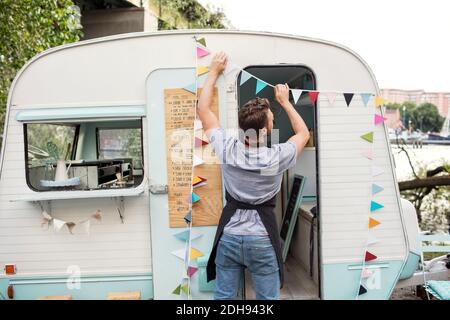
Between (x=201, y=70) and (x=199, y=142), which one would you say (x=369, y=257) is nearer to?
(x=199, y=142)

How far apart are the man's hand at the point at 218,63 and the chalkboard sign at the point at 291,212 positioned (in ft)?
6.13

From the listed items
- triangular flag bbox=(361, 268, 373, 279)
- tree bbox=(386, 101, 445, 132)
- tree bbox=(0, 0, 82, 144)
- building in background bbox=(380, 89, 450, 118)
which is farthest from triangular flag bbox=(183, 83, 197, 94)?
tree bbox=(386, 101, 445, 132)

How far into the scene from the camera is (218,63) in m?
3.11

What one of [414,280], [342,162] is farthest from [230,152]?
[414,280]

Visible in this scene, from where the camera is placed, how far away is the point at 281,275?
277 cm

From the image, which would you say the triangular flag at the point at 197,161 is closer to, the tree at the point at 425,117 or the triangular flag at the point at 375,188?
the triangular flag at the point at 375,188

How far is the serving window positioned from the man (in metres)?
0.99

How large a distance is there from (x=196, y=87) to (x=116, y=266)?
1.59 meters

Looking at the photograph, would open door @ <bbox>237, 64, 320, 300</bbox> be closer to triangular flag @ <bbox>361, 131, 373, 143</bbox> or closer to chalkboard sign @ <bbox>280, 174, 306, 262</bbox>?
chalkboard sign @ <bbox>280, 174, 306, 262</bbox>

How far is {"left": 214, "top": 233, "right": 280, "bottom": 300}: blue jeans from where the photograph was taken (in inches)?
103

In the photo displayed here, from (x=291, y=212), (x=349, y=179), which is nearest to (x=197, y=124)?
(x=349, y=179)

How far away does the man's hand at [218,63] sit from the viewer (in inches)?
122

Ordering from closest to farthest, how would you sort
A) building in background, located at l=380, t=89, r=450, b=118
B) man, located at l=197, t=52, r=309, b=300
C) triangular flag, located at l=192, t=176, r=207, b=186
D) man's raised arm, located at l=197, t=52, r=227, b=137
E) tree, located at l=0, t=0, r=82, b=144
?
1. man, located at l=197, t=52, r=309, b=300
2. man's raised arm, located at l=197, t=52, r=227, b=137
3. triangular flag, located at l=192, t=176, r=207, b=186
4. tree, located at l=0, t=0, r=82, b=144
5. building in background, located at l=380, t=89, r=450, b=118

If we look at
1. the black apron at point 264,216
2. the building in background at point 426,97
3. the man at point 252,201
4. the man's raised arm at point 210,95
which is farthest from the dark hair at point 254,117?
the building in background at point 426,97
